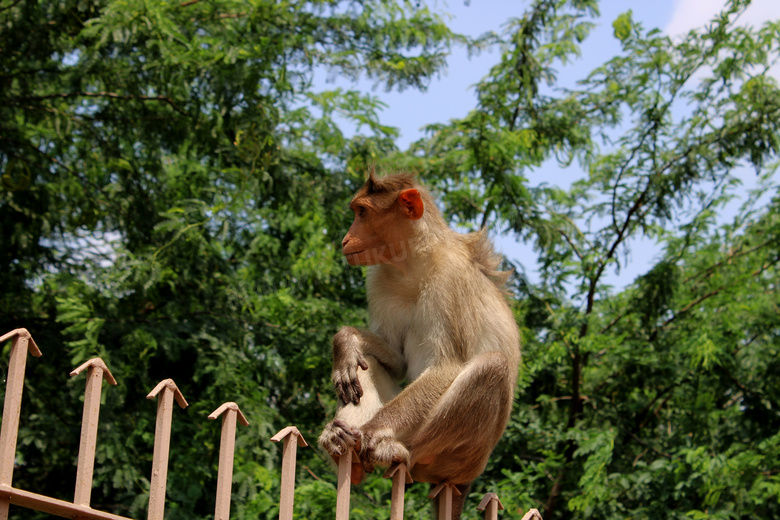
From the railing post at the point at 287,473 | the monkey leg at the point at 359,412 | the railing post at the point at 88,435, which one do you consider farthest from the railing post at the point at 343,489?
the railing post at the point at 88,435

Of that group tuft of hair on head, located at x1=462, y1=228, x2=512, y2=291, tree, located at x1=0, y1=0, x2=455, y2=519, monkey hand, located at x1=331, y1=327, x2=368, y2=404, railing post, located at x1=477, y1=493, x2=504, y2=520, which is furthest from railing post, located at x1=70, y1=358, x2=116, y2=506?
tree, located at x1=0, y1=0, x2=455, y2=519

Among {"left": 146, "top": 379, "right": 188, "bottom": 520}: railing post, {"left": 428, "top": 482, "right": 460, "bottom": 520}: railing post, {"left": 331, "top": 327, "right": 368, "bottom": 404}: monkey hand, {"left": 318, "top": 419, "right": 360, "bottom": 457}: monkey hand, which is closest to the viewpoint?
{"left": 146, "top": 379, "right": 188, "bottom": 520}: railing post

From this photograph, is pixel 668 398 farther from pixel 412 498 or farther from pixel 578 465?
pixel 412 498

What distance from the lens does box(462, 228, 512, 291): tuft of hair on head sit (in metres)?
5.12

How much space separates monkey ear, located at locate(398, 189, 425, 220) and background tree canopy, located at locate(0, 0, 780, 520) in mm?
3438

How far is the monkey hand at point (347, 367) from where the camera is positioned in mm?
4418

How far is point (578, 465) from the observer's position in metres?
8.72

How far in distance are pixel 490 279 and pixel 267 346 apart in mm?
4421

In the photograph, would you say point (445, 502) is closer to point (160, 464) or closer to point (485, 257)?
point (160, 464)

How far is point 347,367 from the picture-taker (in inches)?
175

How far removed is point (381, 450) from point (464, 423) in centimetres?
50

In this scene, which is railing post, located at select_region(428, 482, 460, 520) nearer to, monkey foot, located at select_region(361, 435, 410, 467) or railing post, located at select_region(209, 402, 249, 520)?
monkey foot, located at select_region(361, 435, 410, 467)

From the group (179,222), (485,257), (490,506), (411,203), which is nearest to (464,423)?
(490,506)

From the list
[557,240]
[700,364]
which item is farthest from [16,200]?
[700,364]
